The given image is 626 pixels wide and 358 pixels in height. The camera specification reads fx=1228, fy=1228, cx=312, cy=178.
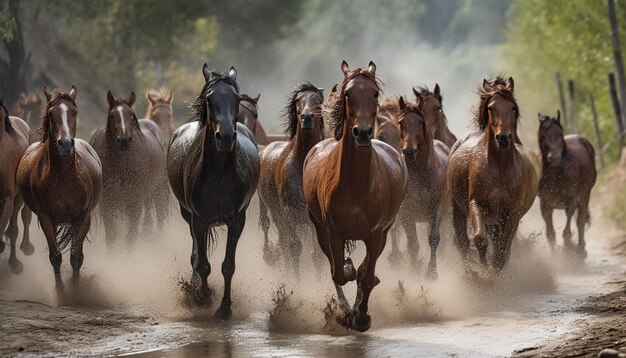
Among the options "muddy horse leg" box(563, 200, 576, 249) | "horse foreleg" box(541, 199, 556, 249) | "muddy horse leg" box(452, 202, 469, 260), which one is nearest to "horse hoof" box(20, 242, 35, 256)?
"muddy horse leg" box(452, 202, 469, 260)

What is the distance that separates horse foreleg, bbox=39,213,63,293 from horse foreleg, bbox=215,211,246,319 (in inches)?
71.4

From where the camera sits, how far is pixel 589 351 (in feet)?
29.0

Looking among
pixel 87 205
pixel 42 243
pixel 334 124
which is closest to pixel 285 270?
pixel 87 205

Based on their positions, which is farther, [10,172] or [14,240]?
[14,240]

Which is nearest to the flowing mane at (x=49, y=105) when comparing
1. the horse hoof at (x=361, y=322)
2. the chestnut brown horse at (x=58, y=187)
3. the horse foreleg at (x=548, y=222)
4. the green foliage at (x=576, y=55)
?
the chestnut brown horse at (x=58, y=187)

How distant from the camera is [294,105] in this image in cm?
1428

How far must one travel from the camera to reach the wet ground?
10.1 metres

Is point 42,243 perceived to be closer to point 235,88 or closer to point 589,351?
point 235,88

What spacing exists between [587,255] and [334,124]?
25.0ft

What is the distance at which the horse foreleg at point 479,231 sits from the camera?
493 inches

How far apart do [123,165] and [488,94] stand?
6.01 m

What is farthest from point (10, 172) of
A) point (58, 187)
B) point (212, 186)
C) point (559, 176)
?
point (559, 176)

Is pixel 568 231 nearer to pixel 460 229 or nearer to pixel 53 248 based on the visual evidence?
pixel 460 229

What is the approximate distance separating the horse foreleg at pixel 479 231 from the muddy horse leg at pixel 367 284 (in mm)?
2013
